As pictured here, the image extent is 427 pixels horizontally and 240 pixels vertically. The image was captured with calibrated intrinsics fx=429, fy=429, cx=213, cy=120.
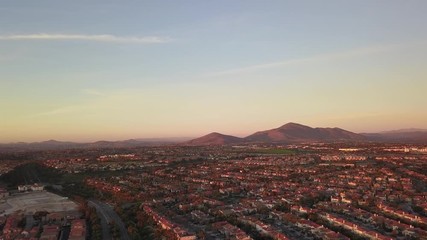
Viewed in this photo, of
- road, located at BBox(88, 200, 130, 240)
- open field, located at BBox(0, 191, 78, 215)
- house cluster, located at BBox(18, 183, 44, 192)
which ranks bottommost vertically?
road, located at BBox(88, 200, 130, 240)

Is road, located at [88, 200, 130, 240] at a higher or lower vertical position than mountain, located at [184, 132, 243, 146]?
lower

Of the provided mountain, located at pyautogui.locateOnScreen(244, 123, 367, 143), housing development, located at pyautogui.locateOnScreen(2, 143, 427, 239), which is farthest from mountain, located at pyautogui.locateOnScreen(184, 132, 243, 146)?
housing development, located at pyautogui.locateOnScreen(2, 143, 427, 239)

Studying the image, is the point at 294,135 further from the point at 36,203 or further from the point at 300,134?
the point at 36,203

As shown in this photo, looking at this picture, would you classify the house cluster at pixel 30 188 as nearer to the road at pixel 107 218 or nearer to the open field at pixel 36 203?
the open field at pixel 36 203

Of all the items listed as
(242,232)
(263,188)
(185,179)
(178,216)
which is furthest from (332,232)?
(185,179)

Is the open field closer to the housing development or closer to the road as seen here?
the housing development

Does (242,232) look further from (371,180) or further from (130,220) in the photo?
(371,180)

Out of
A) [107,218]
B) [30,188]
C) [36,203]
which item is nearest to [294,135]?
[30,188]
